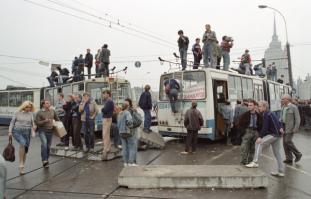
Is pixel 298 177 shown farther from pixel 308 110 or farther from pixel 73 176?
pixel 308 110

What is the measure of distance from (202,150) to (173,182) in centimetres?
564

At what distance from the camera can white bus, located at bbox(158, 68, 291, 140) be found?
44.3ft

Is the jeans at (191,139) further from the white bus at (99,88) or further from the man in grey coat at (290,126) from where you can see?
the white bus at (99,88)

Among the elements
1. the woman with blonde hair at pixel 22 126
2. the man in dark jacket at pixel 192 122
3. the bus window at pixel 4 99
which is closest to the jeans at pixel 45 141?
the woman with blonde hair at pixel 22 126

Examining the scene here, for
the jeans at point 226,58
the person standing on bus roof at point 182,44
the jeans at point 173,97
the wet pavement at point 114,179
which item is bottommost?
Answer: the wet pavement at point 114,179

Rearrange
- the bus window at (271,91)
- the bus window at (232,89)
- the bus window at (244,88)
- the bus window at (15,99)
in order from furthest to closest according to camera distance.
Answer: the bus window at (15,99) < the bus window at (271,91) < the bus window at (244,88) < the bus window at (232,89)

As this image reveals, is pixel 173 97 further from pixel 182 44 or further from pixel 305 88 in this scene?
pixel 305 88

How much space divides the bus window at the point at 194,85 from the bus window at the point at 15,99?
15.6m

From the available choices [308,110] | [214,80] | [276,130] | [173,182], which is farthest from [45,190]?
[308,110]

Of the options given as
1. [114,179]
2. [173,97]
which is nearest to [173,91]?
[173,97]

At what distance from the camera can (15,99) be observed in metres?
26.0

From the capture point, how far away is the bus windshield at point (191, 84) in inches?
542

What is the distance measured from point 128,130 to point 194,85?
17.7 feet

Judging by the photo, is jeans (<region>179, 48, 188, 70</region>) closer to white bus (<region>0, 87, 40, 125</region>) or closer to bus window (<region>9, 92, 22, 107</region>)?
white bus (<region>0, 87, 40, 125</region>)
